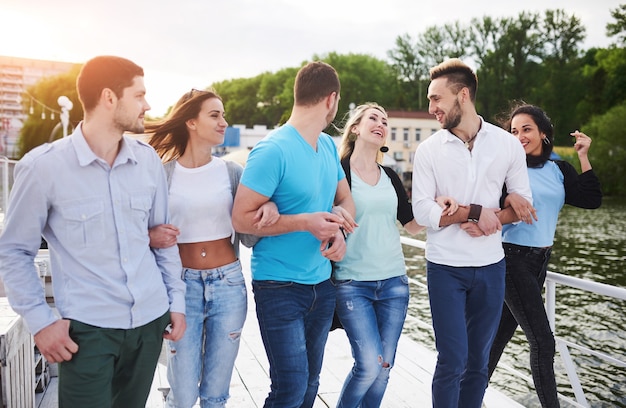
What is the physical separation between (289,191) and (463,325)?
3.40 feet

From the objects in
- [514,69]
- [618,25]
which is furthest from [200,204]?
[514,69]

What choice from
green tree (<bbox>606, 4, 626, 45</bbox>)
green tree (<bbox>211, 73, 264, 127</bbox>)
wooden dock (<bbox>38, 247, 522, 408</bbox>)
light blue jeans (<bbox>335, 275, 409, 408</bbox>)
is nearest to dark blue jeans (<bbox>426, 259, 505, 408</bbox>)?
light blue jeans (<bbox>335, 275, 409, 408</bbox>)

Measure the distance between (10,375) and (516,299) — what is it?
2.42m

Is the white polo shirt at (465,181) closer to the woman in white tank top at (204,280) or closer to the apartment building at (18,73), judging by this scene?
the woman in white tank top at (204,280)

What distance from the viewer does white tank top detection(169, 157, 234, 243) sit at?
8.02 feet

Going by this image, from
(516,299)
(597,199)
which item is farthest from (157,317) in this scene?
(597,199)

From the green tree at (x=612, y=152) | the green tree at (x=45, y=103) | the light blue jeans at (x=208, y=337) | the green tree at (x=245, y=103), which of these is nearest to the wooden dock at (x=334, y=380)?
the light blue jeans at (x=208, y=337)

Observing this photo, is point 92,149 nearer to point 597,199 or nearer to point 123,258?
point 123,258

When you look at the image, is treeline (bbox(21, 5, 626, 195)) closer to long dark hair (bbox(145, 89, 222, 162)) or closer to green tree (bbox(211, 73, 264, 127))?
green tree (bbox(211, 73, 264, 127))

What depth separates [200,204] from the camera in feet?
8.02

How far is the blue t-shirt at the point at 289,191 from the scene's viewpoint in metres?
2.24

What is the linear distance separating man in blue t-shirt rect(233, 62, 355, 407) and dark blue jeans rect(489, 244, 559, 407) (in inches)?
44.1

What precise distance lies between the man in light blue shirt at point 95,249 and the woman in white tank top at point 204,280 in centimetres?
38

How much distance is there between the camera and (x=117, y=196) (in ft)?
6.33
